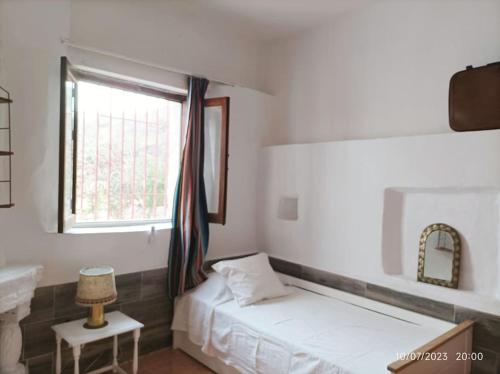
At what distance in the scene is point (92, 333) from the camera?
232cm

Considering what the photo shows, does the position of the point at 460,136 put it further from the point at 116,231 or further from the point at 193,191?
the point at 116,231

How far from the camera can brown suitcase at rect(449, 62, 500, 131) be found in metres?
2.17

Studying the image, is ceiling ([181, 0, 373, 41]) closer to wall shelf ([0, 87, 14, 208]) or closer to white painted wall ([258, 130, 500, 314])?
white painted wall ([258, 130, 500, 314])

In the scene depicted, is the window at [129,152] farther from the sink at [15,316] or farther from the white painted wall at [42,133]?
the sink at [15,316]

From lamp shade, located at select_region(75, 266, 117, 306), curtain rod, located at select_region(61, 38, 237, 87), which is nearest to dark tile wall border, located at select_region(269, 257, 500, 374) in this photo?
lamp shade, located at select_region(75, 266, 117, 306)

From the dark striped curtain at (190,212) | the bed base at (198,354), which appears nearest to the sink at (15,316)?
the dark striped curtain at (190,212)

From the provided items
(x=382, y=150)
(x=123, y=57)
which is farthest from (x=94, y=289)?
(x=382, y=150)

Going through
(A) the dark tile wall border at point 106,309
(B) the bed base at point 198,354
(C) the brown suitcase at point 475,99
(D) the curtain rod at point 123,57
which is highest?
(D) the curtain rod at point 123,57

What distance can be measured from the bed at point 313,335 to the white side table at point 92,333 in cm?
51

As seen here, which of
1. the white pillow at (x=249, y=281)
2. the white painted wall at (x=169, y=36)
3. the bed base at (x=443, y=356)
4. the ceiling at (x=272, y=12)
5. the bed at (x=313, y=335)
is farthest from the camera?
the ceiling at (x=272, y=12)

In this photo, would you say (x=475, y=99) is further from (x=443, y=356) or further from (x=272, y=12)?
(x=272, y=12)

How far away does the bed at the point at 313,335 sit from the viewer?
76.8 inches

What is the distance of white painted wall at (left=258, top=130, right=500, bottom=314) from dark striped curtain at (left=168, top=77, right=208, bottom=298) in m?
0.73

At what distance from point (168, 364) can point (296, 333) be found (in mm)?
1211
